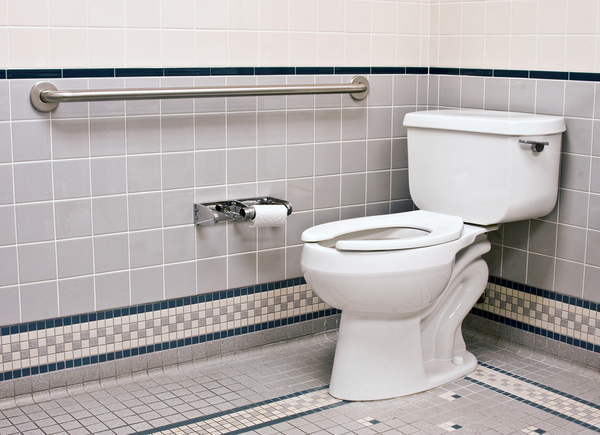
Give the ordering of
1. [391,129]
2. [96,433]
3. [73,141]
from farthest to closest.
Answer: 1. [391,129]
2. [73,141]
3. [96,433]

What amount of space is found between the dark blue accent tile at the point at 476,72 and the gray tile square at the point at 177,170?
39.9 inches

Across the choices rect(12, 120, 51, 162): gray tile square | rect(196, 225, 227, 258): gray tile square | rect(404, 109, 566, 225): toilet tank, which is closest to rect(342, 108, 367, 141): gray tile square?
rect(404, 109, 566, 225): toilet tank

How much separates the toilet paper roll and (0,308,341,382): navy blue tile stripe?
401mm

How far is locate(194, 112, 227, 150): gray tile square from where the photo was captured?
2.15m

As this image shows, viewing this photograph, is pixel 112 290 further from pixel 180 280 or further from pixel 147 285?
pixel 180 280

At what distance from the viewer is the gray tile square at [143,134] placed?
2043mm

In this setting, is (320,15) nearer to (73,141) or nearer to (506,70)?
(506,70)

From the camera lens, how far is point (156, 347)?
2195 millimetres

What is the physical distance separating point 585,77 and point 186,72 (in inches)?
46.3

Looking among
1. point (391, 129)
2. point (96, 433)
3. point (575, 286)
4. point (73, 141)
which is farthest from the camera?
point (391, 129)

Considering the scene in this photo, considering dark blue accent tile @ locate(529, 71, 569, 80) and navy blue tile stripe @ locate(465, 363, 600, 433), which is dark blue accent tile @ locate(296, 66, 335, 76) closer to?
dark blue accent tile @ locate(529, 71, 569, 80)

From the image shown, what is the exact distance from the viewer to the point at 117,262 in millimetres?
2078

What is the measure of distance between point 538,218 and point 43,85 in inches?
60.6

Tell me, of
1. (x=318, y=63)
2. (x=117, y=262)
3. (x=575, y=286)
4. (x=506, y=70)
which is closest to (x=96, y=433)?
(x=117, y=262)
